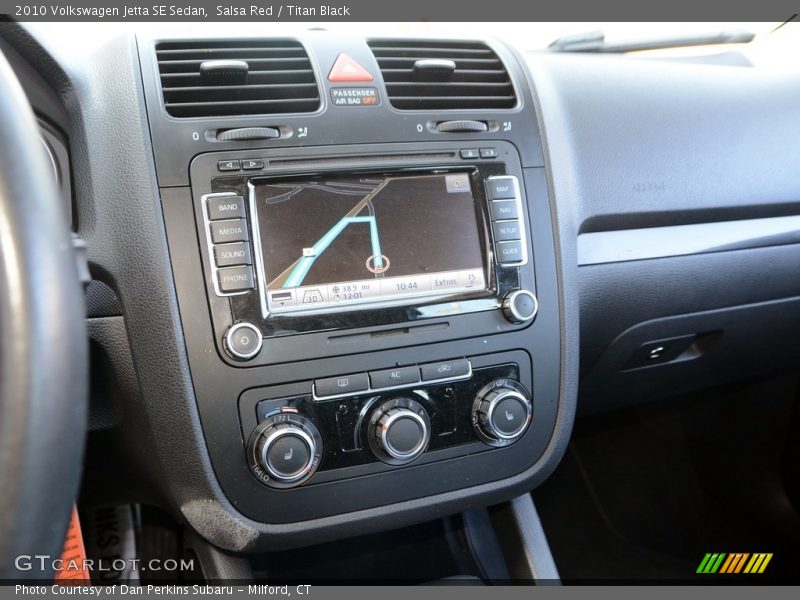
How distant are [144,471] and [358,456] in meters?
0.29

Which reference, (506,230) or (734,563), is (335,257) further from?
(734,563)

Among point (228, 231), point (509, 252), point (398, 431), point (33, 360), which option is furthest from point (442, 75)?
point (33, 360)

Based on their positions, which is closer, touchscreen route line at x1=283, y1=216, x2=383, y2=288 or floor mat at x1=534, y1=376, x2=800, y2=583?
touchscreen route line at x1=283, y1=216, x2=383, y2=288

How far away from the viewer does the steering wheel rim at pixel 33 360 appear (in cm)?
45

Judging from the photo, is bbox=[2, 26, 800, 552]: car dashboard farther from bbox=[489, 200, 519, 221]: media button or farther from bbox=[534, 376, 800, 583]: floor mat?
bbox=[534, 376, 800, 583]: floor mat

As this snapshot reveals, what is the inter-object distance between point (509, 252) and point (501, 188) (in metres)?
0.08

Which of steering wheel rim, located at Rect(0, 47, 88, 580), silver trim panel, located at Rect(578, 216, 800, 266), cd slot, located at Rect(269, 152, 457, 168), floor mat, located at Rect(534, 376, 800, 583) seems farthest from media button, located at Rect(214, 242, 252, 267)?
floor mat, located at Rect(534, 376, 800, 583)

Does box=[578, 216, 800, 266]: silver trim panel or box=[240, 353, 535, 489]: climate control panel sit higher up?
box=[578, 216, 800, 266]: silver trim panel

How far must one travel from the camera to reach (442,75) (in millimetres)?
985

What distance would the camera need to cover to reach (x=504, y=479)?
103 centimetres

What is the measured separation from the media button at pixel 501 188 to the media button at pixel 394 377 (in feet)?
0.81

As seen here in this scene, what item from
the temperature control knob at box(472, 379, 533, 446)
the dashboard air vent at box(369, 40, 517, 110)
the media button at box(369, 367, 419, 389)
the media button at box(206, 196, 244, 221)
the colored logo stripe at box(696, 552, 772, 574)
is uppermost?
the dashboard air vent at box(369, 40, 517, 110)

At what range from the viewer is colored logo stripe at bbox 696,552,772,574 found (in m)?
1.62

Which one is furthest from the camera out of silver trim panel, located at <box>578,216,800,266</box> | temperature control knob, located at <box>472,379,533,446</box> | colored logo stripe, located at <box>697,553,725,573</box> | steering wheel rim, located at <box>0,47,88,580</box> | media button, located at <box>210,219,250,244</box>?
colored logo stripe, located at <box>697,553,725,573</box>
